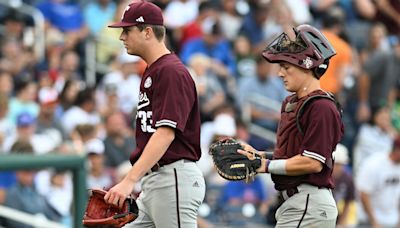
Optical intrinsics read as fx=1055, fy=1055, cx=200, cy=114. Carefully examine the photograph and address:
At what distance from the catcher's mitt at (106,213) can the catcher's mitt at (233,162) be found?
1.77 feet

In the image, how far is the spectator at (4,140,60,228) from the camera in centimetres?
986

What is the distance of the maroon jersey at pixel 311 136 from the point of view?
561 cm

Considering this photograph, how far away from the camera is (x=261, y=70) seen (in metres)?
13.6

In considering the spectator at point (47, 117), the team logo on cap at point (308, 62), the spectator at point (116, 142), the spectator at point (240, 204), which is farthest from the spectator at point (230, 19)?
the team logo on cap at point (308, 62)

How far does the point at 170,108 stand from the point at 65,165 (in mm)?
3824

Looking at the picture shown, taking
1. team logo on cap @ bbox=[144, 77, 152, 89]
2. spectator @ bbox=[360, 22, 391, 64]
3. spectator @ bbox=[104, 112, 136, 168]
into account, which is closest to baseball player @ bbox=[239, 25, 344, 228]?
team logo on cap @ bbox=[144, 77, 152, 89]

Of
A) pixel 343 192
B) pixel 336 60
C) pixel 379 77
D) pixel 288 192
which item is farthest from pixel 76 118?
pixel 288 192

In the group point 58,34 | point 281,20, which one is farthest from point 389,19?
point 58,34

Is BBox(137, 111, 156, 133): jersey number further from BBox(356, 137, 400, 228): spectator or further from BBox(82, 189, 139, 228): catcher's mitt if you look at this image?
BBox(356, 137, 400, 228): spectator

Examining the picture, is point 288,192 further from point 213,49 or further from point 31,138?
point 213,49

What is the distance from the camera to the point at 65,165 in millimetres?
9484

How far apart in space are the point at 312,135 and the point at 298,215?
470mm

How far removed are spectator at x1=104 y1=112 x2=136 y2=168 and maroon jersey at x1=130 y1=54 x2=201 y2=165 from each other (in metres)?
5.46

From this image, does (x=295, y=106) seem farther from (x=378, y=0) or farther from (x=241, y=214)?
(x=378, y=0)
